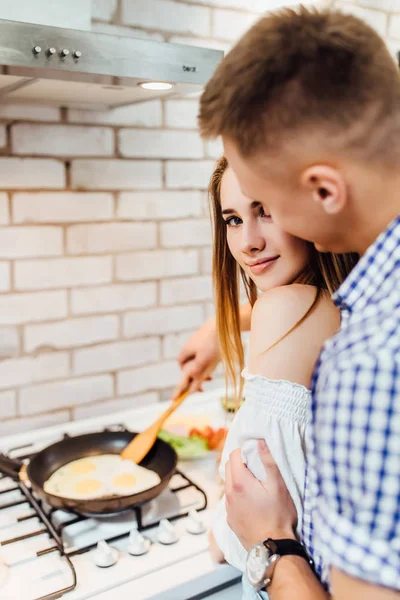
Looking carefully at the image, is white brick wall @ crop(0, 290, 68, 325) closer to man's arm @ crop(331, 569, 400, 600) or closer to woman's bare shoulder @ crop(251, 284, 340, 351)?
woman's bare shoulder @ crop(251, 284, 340, 351)

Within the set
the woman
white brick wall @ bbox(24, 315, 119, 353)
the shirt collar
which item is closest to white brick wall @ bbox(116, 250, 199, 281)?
white brick wall @ bbox(24, 315, 119, 353)

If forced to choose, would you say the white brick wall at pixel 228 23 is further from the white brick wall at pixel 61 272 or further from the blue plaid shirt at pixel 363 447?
the blue plaid shirt at pixel 363 447

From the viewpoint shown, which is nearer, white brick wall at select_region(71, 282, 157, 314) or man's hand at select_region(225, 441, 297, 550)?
man's hand at select_region(225, 441, 297, 550)

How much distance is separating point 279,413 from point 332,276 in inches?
7.9

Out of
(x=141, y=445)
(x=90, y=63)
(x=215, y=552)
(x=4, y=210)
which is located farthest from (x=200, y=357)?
(x=90, y=63)

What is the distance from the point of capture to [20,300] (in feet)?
4.74

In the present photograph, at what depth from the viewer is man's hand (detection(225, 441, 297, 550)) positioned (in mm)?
793

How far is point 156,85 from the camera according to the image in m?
1.07

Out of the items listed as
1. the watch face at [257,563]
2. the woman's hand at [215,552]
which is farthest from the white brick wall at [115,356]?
the watch face at [257,563]

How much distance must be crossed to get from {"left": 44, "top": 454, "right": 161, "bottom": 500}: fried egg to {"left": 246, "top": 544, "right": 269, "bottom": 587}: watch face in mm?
406

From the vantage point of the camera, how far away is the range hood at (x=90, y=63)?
34.2 inches

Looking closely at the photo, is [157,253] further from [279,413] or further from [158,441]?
[279,413]

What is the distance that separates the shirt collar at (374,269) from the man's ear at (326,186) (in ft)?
0.15

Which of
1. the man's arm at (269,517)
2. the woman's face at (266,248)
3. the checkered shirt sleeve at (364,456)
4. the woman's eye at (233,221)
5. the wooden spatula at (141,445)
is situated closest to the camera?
the checkered shirt sleeve at (364,456)
